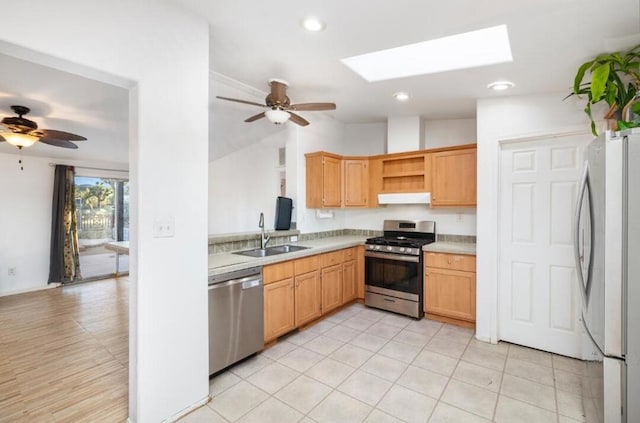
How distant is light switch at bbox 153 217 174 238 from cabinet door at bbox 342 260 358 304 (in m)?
2.45

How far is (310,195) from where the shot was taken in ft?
13.4

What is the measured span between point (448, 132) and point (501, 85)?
1349 mm

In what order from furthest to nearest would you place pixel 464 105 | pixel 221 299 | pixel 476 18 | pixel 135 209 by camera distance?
pixel 464 105, pixel 221 299, pixel 476 18, pixel 135 209

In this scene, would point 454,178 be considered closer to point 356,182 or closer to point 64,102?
point 356,182

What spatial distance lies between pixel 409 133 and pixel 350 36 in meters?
2.21

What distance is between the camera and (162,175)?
1.80 meters

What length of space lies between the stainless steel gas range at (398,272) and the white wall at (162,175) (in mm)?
2363

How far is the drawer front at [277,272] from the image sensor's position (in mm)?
2753

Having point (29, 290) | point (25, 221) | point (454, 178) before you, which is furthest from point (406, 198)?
point (29, 290)

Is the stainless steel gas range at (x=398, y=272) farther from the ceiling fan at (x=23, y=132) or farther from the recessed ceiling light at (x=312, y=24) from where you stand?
the ceiling fan at (x=23, y=132)

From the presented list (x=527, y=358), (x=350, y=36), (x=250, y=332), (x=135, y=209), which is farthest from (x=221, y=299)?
(x=527, y=358)

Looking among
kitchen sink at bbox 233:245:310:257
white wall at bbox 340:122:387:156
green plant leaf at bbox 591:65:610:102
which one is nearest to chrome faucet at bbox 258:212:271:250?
kitchen sink at bbox 233:245:310:257

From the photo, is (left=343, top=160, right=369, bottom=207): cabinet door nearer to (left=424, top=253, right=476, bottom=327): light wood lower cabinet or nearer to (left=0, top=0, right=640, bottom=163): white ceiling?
(left=0, top=0, right=640, bottom=163): white ceiling

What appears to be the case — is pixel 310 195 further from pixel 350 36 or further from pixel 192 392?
pixel 192 392
